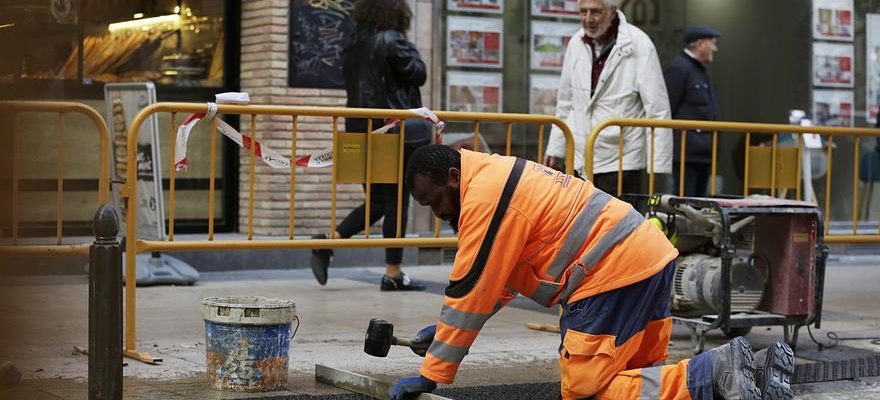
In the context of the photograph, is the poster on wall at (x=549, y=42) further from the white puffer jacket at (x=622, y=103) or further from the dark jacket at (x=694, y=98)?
the white puffer jacket at (x=622, y=103)

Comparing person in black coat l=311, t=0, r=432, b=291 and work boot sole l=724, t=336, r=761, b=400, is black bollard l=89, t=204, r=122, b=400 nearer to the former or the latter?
work boot sole l=724, t=336, r=761, b=400

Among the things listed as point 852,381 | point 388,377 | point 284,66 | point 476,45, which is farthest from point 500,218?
point 476,45

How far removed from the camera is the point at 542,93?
1297 centimetres

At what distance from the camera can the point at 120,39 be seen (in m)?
11.2

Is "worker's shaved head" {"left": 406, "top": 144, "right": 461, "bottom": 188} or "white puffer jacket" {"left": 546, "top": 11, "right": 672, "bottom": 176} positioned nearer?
"worker's shaved head" {"left": 406, "top": 144, "right": 461, "bottom": 188}

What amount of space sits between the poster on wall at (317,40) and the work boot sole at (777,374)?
6825 mm

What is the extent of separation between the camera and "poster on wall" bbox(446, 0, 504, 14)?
12398 mm

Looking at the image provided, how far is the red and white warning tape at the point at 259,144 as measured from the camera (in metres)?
7.07

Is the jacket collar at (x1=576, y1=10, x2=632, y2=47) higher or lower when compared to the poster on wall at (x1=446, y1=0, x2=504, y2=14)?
lower

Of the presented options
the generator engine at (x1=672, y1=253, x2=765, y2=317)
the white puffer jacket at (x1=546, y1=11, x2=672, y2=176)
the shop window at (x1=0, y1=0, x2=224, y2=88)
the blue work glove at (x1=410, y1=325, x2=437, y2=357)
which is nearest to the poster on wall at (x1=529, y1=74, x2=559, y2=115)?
the shop window at (x1=0, y1=0, x2=224, y2=88)

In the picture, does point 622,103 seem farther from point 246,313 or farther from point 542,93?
point 542,93

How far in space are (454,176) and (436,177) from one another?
73mm

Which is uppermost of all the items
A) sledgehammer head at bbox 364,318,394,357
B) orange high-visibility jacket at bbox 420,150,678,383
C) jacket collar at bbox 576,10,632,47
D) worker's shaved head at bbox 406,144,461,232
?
jacket collar at bbox 576,10,632,47

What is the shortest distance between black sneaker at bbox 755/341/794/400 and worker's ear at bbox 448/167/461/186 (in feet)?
4.30
